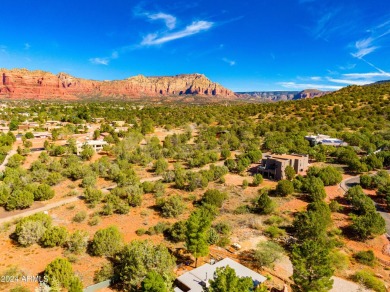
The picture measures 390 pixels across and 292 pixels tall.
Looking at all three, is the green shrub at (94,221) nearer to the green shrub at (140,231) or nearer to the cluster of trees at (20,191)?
the green shrub at (140,231)

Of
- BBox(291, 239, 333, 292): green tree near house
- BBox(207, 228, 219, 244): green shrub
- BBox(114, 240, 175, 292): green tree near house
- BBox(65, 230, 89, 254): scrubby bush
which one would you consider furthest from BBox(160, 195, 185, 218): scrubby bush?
BBox(291, 239, 333, 292): green tree near house

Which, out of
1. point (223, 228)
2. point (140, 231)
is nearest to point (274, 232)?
point (223, 228)

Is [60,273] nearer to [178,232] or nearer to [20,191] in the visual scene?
[178,232]

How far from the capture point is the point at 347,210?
36.2 m

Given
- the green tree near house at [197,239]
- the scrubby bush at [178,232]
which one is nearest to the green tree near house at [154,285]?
the green tree near house at [197,239]

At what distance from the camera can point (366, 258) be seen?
25.4m

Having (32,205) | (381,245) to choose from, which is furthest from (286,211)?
(32,205)

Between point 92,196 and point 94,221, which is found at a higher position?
point 92,196

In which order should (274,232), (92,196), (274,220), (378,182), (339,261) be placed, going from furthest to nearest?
(378,182) < (92,196) < (274,220) < (274,232) < (339,261)

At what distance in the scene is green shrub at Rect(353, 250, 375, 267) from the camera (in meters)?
25.3

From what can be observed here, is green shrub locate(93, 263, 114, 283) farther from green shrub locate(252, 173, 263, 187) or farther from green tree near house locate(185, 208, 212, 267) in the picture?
green shrub locate(252, 173, 263, 187)

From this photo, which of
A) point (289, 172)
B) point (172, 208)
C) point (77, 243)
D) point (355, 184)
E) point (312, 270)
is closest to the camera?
point (312, 270)

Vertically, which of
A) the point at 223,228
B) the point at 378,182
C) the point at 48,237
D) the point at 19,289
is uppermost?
the point at 378,182

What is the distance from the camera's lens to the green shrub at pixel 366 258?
82.9 feet
